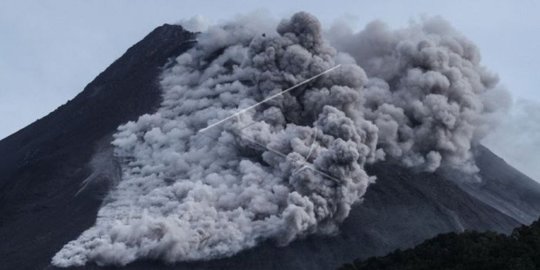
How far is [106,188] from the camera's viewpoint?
84188mm

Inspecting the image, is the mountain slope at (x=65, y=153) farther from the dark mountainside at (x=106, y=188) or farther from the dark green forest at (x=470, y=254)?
the dark green forest at (x=470, y=254)

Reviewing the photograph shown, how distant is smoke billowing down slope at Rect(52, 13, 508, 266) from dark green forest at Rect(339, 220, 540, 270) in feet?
33.5

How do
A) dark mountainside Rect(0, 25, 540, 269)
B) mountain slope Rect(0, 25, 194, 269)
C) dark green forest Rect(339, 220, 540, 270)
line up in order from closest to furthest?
1. dark green forest Rect(339, 220, 540, 270)
2. dark mountainside Rect(0, 25, 540, 269)
3. mountain slope Rect(0, 25, 194, 269)

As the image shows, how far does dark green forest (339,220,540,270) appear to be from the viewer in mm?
60188

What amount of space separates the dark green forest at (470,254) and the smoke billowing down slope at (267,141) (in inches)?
402

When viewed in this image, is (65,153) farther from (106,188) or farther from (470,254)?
(470,254)

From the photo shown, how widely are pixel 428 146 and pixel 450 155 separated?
9.40 ft

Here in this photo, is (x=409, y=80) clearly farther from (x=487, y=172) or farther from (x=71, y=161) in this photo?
(x=71, y=161)

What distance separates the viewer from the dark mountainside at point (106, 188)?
7400 cm

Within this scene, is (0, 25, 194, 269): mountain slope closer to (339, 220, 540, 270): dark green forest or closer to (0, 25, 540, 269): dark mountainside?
(0, 25, 540, 269): dark mountainside

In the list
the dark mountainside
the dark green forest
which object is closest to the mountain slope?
the dark mountainside

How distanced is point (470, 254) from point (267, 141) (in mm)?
25609

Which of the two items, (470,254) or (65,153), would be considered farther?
(65,153)

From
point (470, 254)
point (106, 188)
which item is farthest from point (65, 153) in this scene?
point (470, 254)
